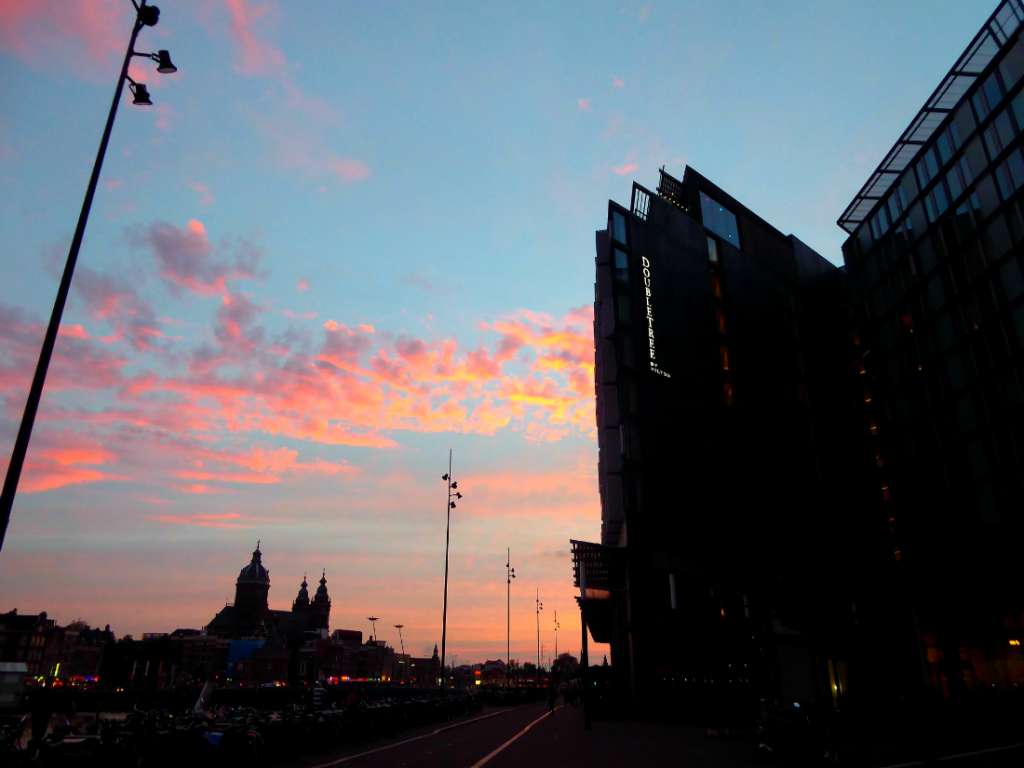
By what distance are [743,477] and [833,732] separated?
3562 centimetres

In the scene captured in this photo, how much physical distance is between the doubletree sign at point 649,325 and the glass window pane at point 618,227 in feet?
9.88

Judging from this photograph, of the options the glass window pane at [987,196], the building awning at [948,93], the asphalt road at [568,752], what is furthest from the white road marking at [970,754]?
the building awning at [948,93]

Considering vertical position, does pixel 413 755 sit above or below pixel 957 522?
below

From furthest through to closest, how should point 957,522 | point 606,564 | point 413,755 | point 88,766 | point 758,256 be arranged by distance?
point 758,256, point 606,564, point 957,522, point 413,755, point 88,766

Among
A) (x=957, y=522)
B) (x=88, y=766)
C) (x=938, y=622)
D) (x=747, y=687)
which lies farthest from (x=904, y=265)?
(x=88, y=766)

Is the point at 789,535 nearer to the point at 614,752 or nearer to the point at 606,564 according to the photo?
the point at 606,564

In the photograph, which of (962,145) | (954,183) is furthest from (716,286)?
(962,145)

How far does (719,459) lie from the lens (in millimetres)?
53188

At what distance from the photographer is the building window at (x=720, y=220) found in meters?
65.8

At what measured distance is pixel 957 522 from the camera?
145 ft

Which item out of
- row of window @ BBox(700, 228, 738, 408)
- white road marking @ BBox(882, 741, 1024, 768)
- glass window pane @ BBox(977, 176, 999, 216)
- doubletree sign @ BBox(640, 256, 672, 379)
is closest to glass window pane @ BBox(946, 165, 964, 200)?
glass window pane @ BBox(977, 176, 999, 216)

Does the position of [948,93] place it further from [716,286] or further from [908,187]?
[716,286]

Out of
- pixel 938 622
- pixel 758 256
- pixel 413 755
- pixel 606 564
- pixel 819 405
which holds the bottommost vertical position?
pixel 413 755

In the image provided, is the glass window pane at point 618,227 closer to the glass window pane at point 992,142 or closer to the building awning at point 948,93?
the building awning at point 948,93
